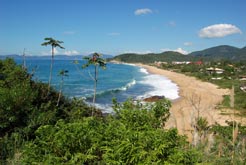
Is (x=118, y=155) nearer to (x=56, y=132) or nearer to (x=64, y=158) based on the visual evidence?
(x=64, y=158)

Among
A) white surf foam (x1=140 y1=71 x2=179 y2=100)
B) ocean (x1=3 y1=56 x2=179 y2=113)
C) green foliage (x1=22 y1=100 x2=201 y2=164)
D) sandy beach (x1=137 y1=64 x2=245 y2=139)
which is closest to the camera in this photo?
green foliage (x1=22 y1=100 x2=201 y2=164)

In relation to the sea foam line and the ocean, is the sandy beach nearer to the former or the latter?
the sea foam line

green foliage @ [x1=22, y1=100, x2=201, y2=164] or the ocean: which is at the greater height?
green foliage @ [x1=22, y1=100, x2=201, y2=164]

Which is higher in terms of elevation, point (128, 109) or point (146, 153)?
point (128, 109)

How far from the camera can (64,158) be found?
4266 mm

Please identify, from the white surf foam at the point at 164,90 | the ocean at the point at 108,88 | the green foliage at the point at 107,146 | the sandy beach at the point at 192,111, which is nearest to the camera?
the green foliage at the point at 107,146

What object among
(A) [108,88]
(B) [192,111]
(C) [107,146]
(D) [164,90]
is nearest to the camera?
(C) [107,146]

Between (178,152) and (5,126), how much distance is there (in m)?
7.24

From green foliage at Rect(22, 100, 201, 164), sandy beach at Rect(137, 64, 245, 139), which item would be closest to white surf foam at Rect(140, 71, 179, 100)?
sandy beach at Rect(137, 64, 245, 139)

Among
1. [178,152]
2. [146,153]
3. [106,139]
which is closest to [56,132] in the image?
[106,139]

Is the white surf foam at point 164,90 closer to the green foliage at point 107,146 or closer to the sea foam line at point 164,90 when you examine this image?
the sea foam line at point 164,90

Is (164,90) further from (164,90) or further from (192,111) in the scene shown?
(192,111)

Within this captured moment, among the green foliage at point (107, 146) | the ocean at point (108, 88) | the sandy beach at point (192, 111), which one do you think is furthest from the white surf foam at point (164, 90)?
the green foliage at point (107, 146)

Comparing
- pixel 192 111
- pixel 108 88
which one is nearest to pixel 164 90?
pixel 108 88
